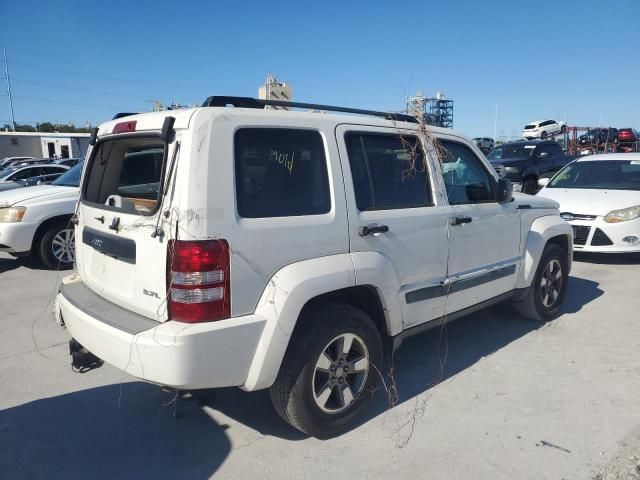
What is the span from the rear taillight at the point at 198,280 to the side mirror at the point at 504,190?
2647 millimetres

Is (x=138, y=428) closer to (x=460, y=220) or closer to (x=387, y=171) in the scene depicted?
(x=387, y=171)

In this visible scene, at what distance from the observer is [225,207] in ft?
8.38

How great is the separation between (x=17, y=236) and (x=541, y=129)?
3007 centimetres

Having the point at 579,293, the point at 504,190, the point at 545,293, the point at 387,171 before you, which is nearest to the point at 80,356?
the point at 387,171

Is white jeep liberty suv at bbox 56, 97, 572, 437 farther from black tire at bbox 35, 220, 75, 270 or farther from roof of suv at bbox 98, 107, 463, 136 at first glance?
black tire at bbox 35, 220, 75, 270

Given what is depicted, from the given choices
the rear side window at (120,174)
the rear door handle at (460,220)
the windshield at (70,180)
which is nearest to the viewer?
the rear side window at (120,174)

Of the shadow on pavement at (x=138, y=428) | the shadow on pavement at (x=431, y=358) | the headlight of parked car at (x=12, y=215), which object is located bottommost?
the shadow on pavement at (x=431, y=358)

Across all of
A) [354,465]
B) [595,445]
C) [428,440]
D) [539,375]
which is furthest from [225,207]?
[539,375]

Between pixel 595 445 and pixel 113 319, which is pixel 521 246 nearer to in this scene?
pixel 595 445

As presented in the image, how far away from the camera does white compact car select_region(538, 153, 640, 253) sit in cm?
723

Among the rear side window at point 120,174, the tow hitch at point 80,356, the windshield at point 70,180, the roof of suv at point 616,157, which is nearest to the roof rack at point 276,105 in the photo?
the rear side window at point 120,174

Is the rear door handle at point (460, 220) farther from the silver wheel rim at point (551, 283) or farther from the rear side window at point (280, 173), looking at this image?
the silver wheel rim at point (551, 283)

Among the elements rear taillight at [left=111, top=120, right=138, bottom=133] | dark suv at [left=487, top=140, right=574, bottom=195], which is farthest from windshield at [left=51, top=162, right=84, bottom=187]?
dark suv at [left=487, top=140, right=574, bottom=195]

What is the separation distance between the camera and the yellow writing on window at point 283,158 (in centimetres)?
285
